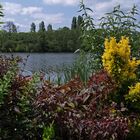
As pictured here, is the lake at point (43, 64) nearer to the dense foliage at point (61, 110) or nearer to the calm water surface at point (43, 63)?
the calm water surface at point (43, 63)

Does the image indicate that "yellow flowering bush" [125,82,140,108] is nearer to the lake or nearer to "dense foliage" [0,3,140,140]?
"dense foliage" [0,3,140,140]

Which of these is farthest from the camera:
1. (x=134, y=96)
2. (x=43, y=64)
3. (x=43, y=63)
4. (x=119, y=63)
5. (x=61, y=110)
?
(x=43, y=63)

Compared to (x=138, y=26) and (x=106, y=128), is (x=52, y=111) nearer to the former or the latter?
(x=106, y=128)

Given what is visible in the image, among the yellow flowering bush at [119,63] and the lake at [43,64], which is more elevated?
the yellow flowering bush at [119,63]

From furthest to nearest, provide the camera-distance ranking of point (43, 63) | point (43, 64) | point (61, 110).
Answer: point (43, 63), point (43, 64), point (61, 110)

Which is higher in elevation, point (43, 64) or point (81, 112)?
point (81, 112)

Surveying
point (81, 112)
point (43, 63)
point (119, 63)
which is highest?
point (119, 63)

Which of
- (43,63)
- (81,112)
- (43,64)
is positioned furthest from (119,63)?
(43,63)

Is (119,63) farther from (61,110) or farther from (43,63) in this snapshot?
(43,63)

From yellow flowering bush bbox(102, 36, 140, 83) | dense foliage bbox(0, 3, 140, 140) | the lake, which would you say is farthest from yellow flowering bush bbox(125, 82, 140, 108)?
the lake

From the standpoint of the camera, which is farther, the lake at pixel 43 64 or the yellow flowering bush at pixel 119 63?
the lake at pixel 43 64

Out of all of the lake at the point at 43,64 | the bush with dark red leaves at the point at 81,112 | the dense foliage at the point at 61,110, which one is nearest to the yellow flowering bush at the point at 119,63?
the dense foliage at the point at 61,110

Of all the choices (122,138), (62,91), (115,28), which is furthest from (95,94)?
(115,28)

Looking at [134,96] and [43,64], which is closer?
[134,96]
